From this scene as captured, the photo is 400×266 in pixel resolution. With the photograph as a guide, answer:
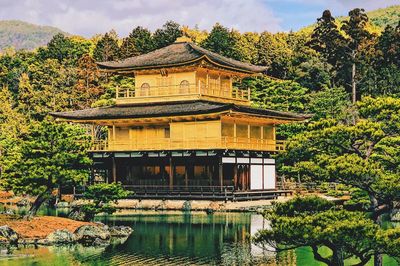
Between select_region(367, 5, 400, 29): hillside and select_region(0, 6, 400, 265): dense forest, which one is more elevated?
select_region(367, 5, 400, 29): hillside

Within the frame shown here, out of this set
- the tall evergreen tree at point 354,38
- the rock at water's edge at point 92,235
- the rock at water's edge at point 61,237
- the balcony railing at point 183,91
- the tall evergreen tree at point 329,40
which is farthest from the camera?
the tall evergreen tree at point 329,40

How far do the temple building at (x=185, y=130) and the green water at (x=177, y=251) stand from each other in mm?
11413

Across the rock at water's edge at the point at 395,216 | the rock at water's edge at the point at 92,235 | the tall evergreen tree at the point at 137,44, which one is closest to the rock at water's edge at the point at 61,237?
the rock at water's edge at the point at 92,235

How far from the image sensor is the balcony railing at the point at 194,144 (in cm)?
4700

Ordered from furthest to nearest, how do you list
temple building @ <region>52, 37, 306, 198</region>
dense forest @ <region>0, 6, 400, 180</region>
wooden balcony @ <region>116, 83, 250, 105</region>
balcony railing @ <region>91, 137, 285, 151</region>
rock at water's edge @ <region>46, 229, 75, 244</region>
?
1. dense forest @ <region>0, 6, 400, 180</region>
2. wooden balcony @ <region>116, 83, 250, 105</region>
3. temple building @ <region>52, 37, 306, 198</region>
4. balcony railing @ <region>91, 137, 285, 151</region>
5. rock at water's edge @ <region>46, 229, 75, 244</region>

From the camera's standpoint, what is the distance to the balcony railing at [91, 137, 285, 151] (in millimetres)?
47000

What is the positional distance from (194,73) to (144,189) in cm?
954

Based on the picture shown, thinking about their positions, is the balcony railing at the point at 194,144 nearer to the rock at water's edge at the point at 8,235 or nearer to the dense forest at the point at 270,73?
the dense forest at the point at 270,73

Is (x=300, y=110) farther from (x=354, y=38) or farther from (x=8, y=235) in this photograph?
(x=8, y=235)

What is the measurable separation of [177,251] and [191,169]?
23.1 meters

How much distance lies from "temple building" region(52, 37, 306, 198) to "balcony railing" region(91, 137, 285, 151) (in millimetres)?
70

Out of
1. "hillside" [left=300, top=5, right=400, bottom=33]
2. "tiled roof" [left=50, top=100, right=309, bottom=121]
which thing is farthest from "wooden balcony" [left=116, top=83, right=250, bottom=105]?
"hillside" [left=300, top=5, right=400, bottom=33]

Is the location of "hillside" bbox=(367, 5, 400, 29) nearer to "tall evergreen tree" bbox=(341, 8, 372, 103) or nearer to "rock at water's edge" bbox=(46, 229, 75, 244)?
"tall evergreen tree" bbox=(341, 8, 372, 103)

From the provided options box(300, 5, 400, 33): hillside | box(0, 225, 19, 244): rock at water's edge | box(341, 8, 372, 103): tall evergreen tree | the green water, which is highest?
box(300, 5, 400, 33): hillside
